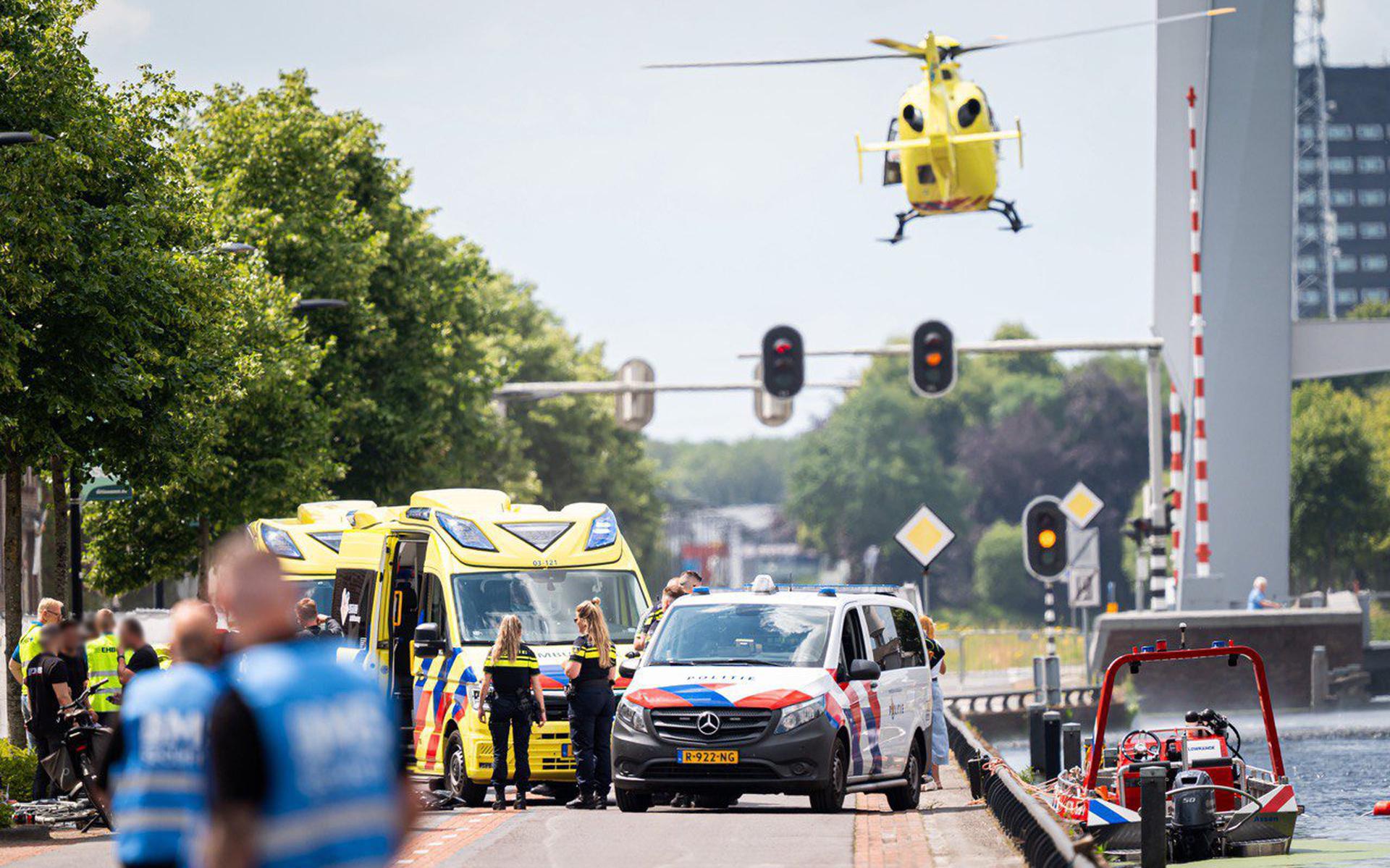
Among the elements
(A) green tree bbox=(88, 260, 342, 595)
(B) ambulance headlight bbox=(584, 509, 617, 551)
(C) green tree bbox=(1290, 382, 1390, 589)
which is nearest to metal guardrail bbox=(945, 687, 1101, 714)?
(A) green tree bbox=(88, 260, 342, 595)

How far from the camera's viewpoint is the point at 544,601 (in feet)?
68.4

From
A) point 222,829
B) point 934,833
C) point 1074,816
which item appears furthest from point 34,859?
point 222,829

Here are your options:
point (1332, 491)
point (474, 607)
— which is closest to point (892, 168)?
point (474, 607)

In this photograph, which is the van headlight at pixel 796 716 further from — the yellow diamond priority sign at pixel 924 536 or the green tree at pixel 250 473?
the green tree at pixel 250 473

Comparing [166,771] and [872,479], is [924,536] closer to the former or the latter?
[166,771]

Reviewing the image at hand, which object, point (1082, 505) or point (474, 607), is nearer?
point (474, 607)

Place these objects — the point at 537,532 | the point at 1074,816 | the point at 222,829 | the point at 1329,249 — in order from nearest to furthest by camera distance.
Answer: the point at 222,829 → the point at 1074,816 → the point at 537,532 → the point at 1329,249

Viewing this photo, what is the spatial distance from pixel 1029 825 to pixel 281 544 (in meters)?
14.5

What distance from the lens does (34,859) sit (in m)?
15.1

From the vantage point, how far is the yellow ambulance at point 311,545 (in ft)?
87.1

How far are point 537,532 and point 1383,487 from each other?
77.9 meters

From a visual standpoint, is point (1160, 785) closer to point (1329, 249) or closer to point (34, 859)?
point (34, 859)

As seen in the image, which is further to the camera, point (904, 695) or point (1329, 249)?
point (1329, 249)

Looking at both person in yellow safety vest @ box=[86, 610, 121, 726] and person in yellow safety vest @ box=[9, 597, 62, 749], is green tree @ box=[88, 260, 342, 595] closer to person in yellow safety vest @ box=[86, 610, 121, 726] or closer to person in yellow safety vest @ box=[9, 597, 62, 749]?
person in yellow safety vest @ box=[9, 597, 62, 749]
